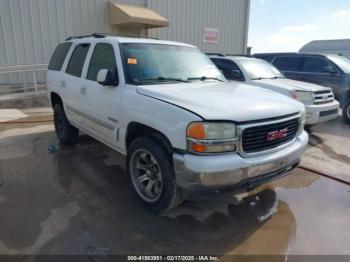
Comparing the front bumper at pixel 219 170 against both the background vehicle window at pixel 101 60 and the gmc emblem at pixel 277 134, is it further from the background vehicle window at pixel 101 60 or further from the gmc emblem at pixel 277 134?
the background vehicle window at pixel 101 60

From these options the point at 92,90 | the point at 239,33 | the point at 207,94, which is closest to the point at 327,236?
the point at 207,94

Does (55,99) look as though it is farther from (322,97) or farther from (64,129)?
(322,97)

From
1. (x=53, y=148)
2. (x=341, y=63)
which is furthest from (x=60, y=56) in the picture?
(x=341, y=63)

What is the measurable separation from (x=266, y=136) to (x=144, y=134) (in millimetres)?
1335

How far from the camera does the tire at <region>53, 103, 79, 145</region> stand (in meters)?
5.32

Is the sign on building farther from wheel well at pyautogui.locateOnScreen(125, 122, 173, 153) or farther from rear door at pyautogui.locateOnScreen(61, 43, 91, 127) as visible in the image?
wheel well at pyautogui.locateOnScreen(125, 122, 173, 153)

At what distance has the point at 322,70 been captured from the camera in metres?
8.28

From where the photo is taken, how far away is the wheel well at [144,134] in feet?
9.39

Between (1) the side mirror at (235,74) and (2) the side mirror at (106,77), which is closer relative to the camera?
(2) the side mirror at (106,77)

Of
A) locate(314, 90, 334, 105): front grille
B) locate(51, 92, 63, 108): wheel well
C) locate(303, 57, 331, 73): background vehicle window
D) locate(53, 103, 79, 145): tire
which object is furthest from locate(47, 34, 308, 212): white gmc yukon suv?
locate(303, 57, 331, 73): background vehicle window

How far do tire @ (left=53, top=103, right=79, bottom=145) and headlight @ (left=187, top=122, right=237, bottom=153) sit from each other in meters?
3.48

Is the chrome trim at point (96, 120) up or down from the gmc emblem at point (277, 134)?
down

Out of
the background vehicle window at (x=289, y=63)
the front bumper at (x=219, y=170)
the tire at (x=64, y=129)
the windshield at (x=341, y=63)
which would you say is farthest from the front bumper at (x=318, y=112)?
the tire at (x=64, y=129)

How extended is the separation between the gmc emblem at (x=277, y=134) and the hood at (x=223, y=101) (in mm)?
183
